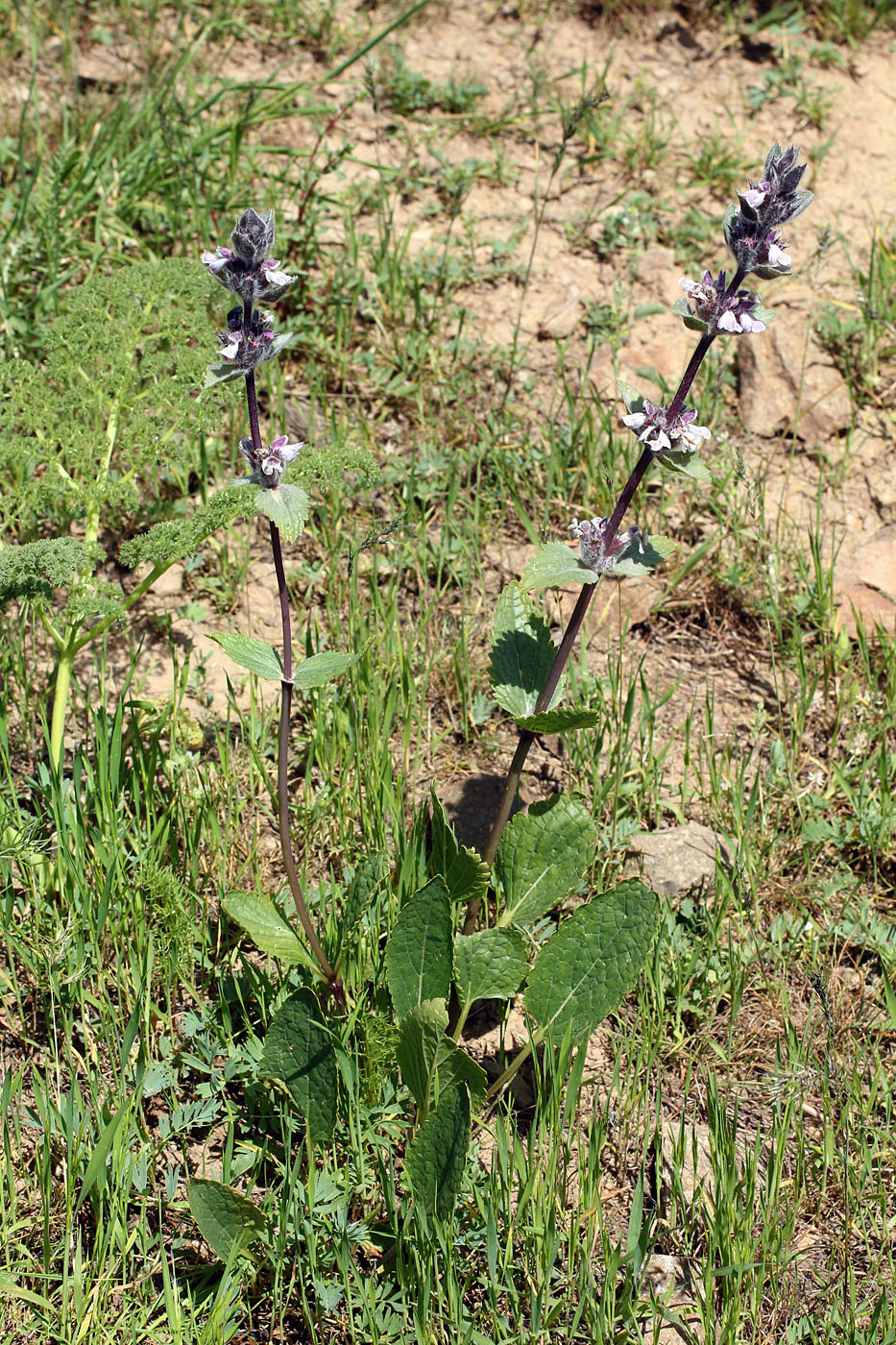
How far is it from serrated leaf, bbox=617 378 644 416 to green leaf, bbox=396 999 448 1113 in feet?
3.86

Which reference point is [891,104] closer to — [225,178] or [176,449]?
[225,178]

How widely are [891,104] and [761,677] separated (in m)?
3.26

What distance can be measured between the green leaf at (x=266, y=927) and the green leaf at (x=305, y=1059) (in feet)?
0.44

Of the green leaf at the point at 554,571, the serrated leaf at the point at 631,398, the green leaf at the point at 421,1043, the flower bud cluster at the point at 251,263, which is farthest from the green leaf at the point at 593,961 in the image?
the flower bud cluster at the point at 251,263

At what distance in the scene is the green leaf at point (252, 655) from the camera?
221 centimetres

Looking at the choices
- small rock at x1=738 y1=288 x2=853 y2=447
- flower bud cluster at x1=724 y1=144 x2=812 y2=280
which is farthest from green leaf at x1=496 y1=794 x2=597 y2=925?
small rock at x1=738 y1=288 x2=853 y2=447

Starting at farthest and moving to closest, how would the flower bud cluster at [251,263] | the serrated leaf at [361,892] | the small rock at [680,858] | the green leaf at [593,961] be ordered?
the small rock at [680,858] → the serrated leaf at [361,892] → the green leaf at [593,961] → the flower bud cluster at [251,263]

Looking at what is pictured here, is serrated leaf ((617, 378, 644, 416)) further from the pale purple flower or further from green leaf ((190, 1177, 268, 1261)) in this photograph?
green leaf ((190, 1177, 268, 1261))

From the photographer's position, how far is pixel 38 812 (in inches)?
114

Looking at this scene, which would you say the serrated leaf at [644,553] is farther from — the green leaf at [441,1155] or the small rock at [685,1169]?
the small rock at [685,1169]

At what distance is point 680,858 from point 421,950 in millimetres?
875

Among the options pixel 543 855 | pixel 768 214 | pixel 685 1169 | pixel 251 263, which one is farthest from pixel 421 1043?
pixel 768 214

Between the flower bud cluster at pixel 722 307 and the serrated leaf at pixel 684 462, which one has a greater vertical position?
the flower bud cluster at pixel 722 307

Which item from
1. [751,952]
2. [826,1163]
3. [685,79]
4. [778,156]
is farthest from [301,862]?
[685,79]
